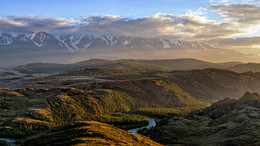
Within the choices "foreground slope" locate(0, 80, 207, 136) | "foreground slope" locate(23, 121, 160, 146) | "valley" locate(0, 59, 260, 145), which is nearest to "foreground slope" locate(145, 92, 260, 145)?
"valley" locate(0, 59, 260, 145)

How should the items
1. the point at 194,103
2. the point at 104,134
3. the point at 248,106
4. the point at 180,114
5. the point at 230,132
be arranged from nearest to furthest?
1. the point at 104,134
2. the point at 230,132
3. the point at 248,106
4. the point at 180,114
5. the point at 194,103

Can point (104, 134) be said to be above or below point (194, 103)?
above

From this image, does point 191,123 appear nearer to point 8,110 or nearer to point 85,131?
point 85,131

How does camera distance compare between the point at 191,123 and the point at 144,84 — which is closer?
the point at 191,123

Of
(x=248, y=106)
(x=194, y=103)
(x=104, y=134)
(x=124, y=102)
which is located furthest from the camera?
(x=194, y=103)

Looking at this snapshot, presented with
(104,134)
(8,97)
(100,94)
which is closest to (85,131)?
(104,134)

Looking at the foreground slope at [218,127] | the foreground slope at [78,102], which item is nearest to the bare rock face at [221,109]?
the foreground slope at [218,127]

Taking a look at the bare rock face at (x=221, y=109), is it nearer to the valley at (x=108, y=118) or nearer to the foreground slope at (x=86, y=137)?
the valley at (x=108, y=118)
